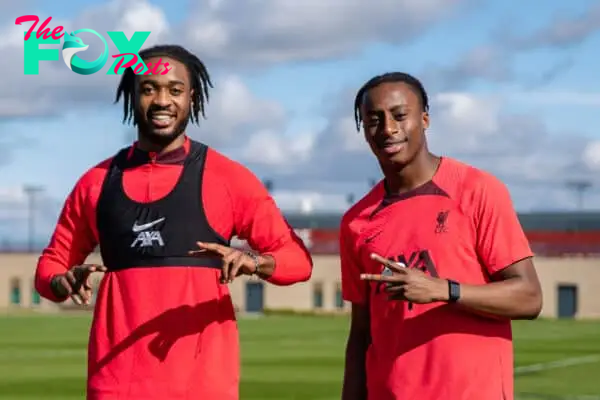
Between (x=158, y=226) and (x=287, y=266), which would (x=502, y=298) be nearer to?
(x=287, y=266)

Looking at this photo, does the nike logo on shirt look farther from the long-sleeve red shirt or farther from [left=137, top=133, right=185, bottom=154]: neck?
[left=137, top=133, right=185, bottom=154]: neck

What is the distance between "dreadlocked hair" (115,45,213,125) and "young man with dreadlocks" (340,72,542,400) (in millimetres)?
1254

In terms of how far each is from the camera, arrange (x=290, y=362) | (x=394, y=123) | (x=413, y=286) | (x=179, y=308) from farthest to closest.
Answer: (x=290, y=362) < (x=179, y=308) < (x=394, y=123) < (x=413, y=286)

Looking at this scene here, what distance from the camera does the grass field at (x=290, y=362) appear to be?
2169cm

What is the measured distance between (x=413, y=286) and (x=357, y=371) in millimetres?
821

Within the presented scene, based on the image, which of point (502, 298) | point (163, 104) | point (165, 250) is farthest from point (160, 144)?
point (502, 298)

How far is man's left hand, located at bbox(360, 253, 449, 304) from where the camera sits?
5570 millimetres

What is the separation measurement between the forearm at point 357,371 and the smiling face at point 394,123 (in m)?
0.81

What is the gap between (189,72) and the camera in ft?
23.2

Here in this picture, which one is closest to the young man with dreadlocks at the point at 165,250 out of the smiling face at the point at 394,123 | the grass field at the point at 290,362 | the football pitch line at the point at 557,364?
the smiling face at the point at 394,123

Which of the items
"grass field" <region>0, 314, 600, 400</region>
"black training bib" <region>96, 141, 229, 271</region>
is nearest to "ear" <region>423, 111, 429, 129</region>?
"black training bib" <region>96, 141, 229, 271</region>

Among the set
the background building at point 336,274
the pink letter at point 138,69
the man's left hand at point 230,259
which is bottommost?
the man's left hand at point 230,259

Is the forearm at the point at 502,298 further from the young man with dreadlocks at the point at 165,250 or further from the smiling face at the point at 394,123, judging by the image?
the young man with dreadlocks at the point at 165,250

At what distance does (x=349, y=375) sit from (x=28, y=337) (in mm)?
34885
